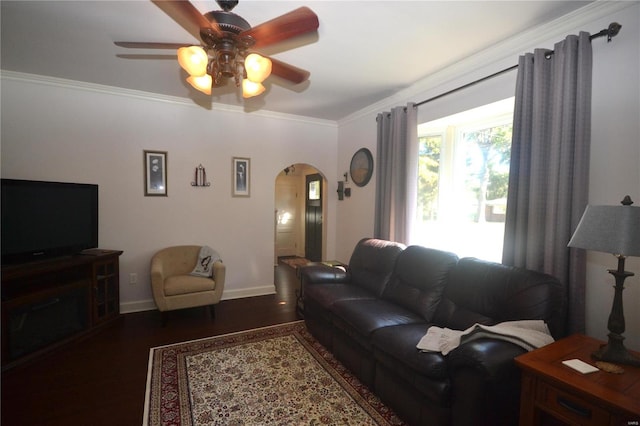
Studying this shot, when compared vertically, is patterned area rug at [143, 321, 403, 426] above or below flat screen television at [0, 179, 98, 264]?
below

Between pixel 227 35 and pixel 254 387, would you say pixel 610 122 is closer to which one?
pixel 227 35

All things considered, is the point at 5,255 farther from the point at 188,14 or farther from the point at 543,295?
the point at 543,295

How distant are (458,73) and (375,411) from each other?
2.87 meters

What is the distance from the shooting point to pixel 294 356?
2.62 metres

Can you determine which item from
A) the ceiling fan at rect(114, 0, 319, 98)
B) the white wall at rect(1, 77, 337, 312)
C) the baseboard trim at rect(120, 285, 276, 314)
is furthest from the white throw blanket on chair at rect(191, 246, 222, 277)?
the ceiling fan at rect(114, 0, 319, 98)

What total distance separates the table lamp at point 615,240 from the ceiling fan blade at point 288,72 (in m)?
1.82

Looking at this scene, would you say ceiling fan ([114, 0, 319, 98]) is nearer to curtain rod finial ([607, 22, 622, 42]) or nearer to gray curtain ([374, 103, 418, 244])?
Result: curtain rod finial ([607, 22, 622, 42])

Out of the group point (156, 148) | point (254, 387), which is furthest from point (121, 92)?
point (254, 387)

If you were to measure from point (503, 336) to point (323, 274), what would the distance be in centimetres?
187

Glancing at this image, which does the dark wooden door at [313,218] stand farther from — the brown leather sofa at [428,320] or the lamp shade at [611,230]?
the lamp shade at [611,230]

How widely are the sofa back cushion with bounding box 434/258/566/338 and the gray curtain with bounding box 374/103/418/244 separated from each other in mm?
982

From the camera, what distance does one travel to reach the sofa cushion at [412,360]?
159cm

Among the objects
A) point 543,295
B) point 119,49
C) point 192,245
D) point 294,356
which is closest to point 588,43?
point 543,295

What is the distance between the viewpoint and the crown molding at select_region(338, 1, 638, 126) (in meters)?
1.83
